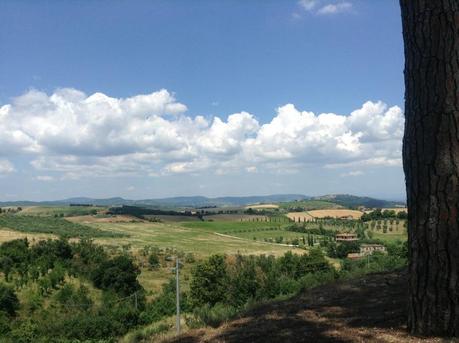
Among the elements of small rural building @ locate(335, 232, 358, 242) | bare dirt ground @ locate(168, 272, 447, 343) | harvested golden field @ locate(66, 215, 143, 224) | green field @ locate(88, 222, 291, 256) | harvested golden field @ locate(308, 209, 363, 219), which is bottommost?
small rural building @ locate(335, 232, 358, 242)

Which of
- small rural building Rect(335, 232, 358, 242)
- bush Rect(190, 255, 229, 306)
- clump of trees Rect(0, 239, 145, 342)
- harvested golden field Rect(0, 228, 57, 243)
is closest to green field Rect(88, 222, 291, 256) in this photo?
harvested golden field Rect(0, 228, 57, 243)

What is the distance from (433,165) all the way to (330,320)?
3.13m

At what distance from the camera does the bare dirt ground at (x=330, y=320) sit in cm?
563

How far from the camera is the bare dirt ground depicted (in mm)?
5633

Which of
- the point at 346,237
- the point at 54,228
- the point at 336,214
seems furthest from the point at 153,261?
the point at 336,214

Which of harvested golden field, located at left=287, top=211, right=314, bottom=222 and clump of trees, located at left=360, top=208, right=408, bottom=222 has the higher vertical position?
clump of trees, located at left=360, top=208, right=408, bottom=222

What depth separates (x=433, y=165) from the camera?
496 centimetres

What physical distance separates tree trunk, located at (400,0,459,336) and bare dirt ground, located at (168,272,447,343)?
1.65 feet

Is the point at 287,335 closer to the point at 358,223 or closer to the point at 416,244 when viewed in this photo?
the point at 416,244

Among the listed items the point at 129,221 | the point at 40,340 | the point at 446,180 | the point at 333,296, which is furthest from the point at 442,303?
the point at 129,221

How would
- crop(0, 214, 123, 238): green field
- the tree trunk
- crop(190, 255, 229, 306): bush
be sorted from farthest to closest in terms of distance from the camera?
crop(0, 214, 123, 238): green field, crop(190, 255, 229, 306): bush, the tree trunk

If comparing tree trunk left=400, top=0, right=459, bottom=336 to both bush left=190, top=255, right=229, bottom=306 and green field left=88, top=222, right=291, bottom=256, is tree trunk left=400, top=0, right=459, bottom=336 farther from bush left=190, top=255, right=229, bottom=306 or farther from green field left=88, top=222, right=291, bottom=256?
green field left=88, top=222, right=291, bottom=256

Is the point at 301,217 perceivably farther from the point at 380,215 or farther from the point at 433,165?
the point at 433,165

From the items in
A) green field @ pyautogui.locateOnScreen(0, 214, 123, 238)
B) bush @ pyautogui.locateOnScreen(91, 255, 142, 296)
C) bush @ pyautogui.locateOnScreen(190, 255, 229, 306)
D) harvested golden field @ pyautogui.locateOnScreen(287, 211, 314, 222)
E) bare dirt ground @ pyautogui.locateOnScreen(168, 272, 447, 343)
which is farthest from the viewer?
harvested golden field @ pyautogui.locateOnScreen(287, 211, 314, 222)
